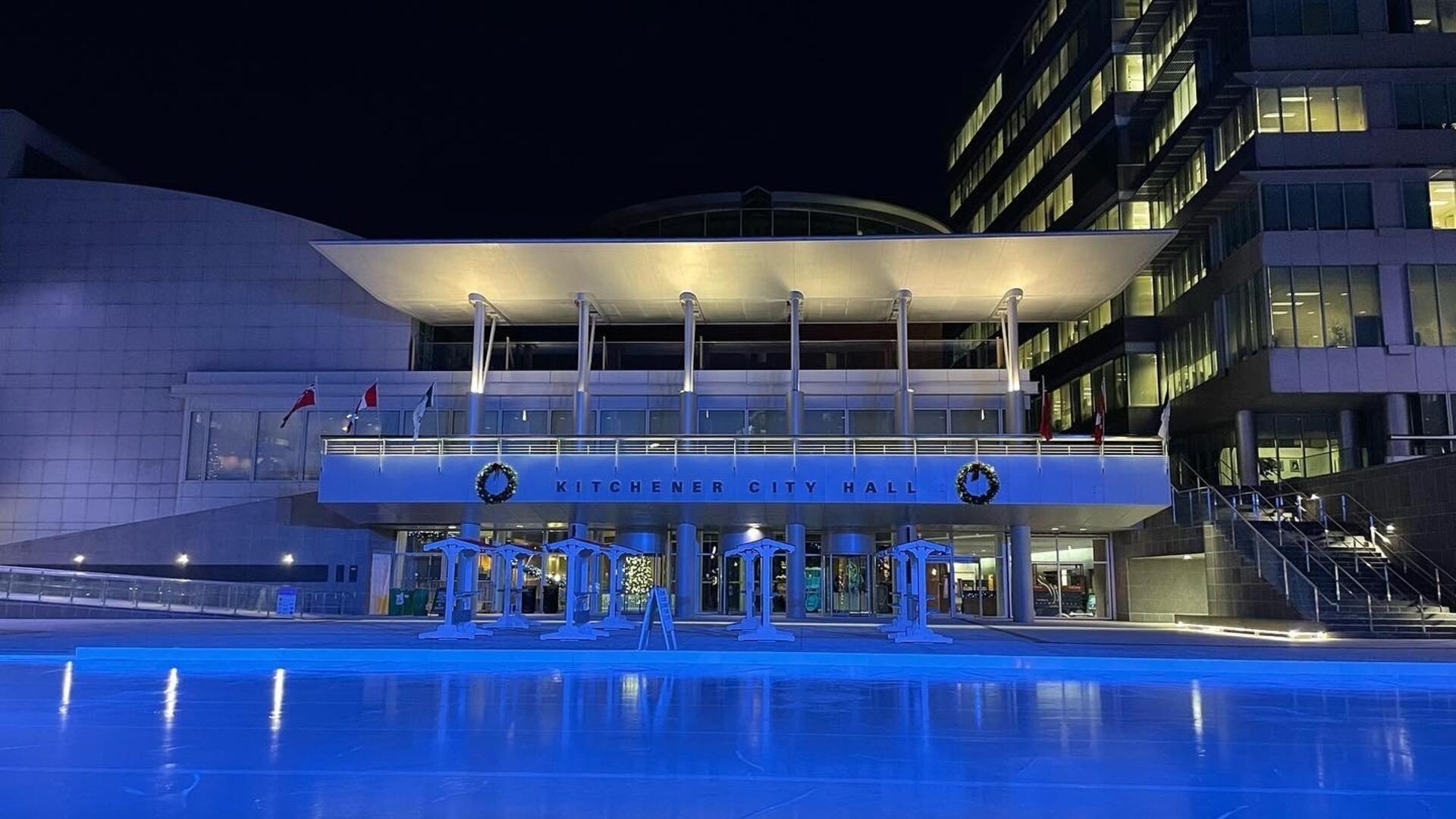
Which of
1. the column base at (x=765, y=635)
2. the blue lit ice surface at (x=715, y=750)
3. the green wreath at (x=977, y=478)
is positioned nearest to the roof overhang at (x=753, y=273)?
the green wreath at (x=977, y=478)

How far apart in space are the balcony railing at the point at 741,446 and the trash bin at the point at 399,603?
6.36m

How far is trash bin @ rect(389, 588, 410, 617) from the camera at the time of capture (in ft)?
117

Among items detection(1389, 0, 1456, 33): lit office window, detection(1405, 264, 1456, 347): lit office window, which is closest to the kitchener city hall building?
detection(1405, 264, 1456, 347): lit office window

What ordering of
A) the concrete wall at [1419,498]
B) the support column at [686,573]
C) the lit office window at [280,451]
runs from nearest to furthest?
the concrete wall at [1419,498], the support column at [686,573], the lit office window at [280,451]

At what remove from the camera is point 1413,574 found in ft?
85.6

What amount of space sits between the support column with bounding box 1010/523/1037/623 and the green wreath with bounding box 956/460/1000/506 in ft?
12.7

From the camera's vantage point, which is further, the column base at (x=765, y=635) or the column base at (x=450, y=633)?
the column base at (x=765, y=635)

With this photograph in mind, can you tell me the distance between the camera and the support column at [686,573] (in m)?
32.8

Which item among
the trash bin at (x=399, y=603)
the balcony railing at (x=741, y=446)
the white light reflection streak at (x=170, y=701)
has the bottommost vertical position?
the trash bin at (x=399, y=603)

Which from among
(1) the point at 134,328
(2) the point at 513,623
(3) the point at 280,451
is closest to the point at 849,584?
(2) the point at 513,623

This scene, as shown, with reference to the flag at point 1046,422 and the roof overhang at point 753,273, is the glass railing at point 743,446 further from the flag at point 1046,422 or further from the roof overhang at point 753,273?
the roof overhang at point 753,273

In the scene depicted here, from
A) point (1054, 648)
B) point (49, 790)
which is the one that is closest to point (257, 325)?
point (1054, 648)

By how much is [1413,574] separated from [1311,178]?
1498 cm

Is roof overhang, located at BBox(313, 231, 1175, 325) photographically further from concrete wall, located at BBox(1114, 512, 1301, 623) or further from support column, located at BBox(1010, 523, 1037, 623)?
concrete wall, located at BBox(1114, 512, 1301, 623)
